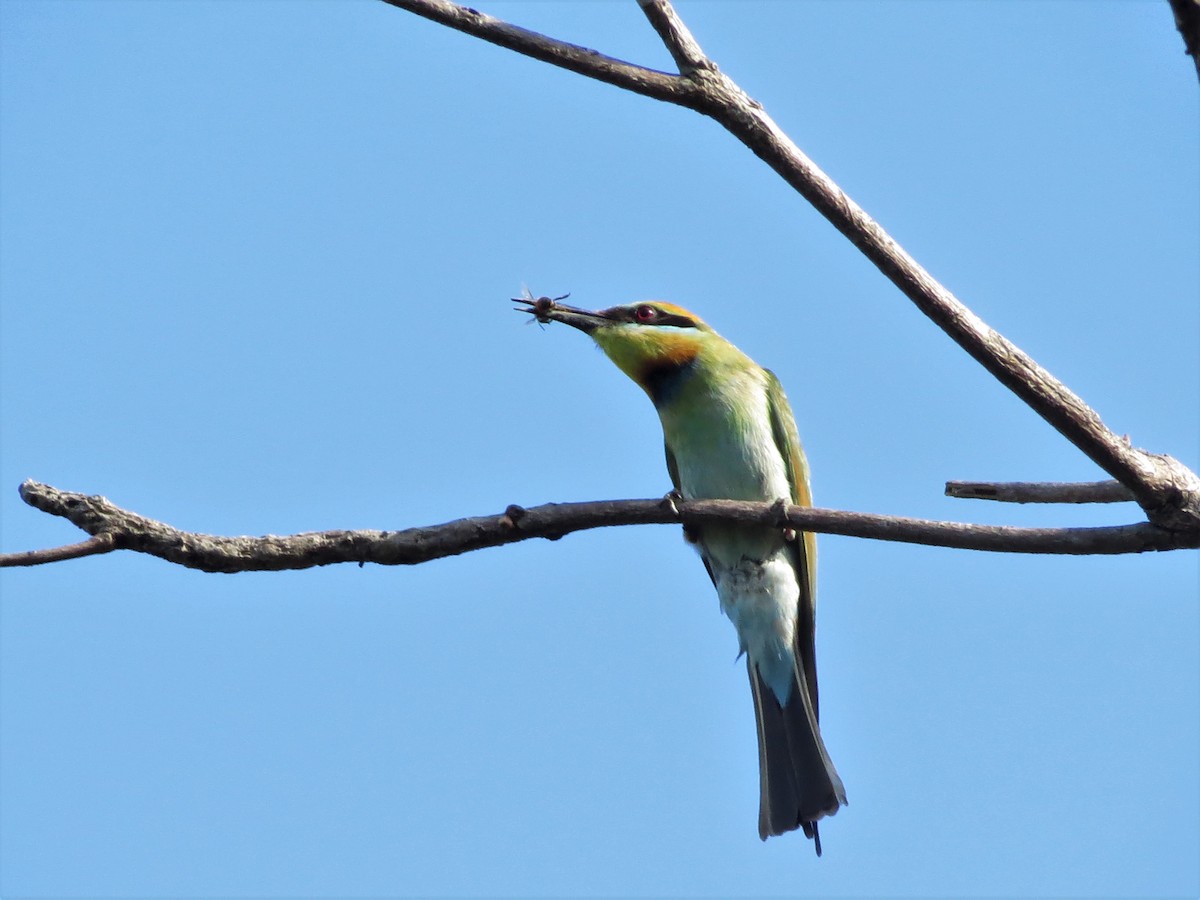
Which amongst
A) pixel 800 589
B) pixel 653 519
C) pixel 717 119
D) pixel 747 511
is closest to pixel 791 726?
pixel 800 589

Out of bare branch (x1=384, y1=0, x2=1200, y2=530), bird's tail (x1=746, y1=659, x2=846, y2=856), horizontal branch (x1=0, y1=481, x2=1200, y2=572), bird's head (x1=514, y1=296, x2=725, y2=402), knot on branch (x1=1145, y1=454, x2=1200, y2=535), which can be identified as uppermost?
bird's head (x1=514, y1=296, x2=725, y2=402)

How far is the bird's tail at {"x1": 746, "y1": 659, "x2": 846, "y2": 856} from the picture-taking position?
4.16 metres

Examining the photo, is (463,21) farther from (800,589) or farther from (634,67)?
(800,589)

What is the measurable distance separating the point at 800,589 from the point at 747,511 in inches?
61.2

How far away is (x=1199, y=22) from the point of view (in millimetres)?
2168

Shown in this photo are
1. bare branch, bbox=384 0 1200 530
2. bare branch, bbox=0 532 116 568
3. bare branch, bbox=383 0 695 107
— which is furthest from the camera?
bare branch, bbox=383 0 695 107

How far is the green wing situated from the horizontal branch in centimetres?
173

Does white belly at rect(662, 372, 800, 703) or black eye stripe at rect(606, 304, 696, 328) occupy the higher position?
black eye stripe at rect(606, 304, 696, 328)

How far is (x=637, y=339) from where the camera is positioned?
4668 millimetres

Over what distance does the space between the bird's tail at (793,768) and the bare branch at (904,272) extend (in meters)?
1.85

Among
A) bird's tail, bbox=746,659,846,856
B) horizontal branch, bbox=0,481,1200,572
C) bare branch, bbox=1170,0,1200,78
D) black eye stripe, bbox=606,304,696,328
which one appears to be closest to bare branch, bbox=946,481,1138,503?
horizontal branch, bbox=0,481,1200,572

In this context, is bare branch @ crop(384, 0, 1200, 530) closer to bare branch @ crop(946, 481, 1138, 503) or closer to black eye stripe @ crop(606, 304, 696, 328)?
bare branch @ crop(946, 481, 1138, 503)

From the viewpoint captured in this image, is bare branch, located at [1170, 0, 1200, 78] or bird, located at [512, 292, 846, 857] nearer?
bare branch, located at [1170, 0, 1200, 78]

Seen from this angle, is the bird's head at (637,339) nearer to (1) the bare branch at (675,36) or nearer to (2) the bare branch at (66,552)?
(1) the bare branch at (675,36)
